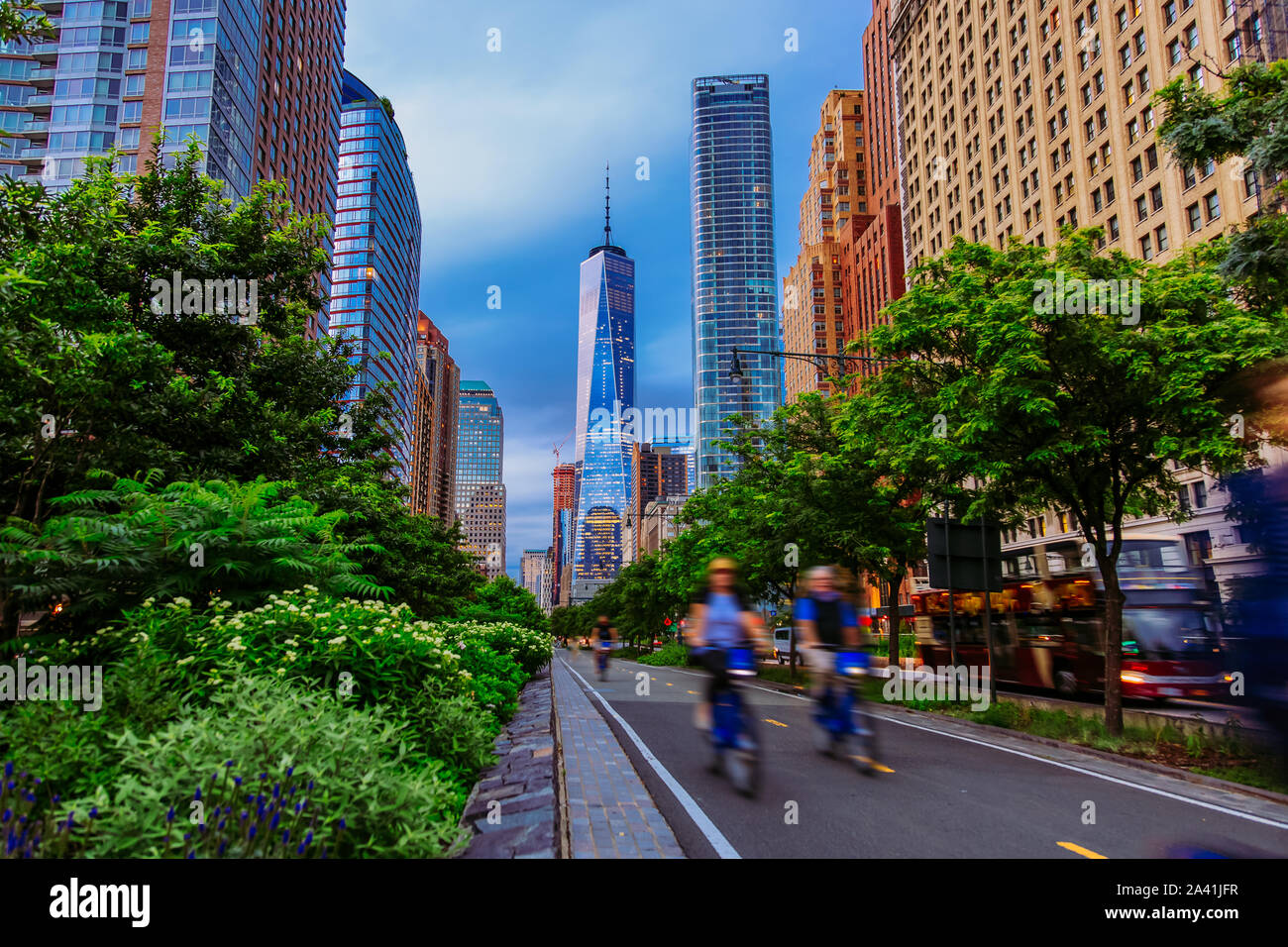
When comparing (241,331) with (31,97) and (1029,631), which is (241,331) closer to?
(1029,631)

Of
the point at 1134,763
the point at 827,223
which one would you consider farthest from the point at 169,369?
the point at 827,223

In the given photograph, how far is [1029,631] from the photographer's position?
71.5 ft

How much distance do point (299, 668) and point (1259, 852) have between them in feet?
22.8

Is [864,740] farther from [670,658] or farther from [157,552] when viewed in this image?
[670,658]

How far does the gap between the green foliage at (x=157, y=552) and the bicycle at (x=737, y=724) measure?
3.91 meters

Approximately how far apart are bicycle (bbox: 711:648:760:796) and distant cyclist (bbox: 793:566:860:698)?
126 centimetres

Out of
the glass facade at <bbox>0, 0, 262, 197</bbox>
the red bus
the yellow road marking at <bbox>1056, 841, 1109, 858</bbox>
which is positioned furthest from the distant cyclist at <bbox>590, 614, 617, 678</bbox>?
the glass facade at <bbox>0, 0, 262, 197</bbox>

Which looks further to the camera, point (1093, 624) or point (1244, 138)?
point (1093, 624)

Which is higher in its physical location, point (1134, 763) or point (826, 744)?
point (826, 744)

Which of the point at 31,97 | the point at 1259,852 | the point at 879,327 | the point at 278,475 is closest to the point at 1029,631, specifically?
the point at 879,327

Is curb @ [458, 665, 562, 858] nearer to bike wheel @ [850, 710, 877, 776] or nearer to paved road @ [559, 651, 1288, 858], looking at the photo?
paved road @ [559, 651, 1288, 858]


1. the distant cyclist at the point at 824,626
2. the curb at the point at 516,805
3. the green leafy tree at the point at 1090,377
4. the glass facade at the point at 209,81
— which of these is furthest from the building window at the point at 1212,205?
the glass facade at the point at 209,81

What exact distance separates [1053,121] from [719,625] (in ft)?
219

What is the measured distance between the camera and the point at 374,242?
119m
